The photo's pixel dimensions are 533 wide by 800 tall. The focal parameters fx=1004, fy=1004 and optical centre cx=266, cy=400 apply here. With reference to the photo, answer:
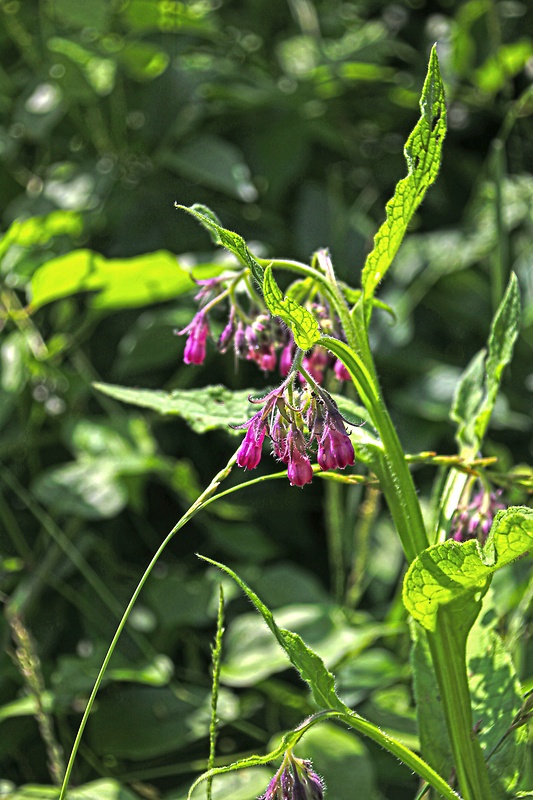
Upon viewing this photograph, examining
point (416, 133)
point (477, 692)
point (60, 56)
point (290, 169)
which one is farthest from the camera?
point (290, 169)

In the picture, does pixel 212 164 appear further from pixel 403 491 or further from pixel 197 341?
pixel 403 491

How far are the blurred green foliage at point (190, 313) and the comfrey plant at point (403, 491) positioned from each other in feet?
1.13

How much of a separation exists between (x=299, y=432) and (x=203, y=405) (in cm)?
17

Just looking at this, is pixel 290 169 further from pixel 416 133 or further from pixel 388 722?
pixel 416 133

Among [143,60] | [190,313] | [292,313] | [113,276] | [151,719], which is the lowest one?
[151,719]

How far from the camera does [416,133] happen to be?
703 millimetres

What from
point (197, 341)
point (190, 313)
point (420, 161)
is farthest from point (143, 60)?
point (420, 161)

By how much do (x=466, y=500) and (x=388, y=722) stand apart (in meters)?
0.43

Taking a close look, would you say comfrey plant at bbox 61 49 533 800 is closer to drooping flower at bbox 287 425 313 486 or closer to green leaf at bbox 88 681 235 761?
drooping flower at bbox 287 425 313 486

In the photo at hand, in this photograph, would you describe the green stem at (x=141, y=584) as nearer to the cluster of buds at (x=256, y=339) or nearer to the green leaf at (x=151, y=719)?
the cluster of buds at (x=256, y=339)

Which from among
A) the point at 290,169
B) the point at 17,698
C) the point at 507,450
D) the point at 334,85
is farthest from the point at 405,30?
the point at 17,698

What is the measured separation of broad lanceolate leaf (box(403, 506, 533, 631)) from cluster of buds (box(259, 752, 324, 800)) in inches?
5.2

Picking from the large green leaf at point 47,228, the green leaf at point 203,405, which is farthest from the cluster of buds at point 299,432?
the large green leaf at point 47,228

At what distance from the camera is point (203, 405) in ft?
2.81
